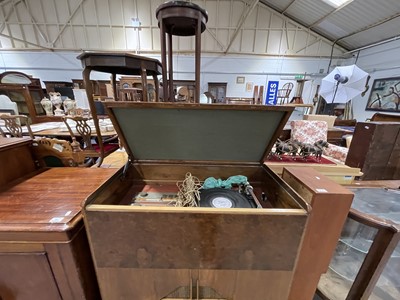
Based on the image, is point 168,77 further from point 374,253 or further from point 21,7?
point 21,7

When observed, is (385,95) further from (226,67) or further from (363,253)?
(363,253)

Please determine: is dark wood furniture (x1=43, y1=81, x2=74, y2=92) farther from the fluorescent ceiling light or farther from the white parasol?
the fluorescent ceiling light

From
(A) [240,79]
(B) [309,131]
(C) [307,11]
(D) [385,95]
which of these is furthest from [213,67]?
(D) [385,95]

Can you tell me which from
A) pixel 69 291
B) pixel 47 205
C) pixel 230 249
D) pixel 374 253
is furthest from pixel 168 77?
pixel 374 253

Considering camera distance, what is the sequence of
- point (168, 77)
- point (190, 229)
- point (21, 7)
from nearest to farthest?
point (190, 229)
point (168, 77)
point (21, 7)

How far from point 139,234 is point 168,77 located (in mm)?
1184

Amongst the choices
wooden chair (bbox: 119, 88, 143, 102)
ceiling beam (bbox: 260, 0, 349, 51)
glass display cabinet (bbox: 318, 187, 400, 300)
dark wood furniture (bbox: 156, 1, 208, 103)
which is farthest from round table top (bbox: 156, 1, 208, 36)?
ceiling beam (bbox: 260, 0, 349, 51)

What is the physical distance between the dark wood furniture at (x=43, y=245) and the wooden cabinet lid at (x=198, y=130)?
1.33 ft

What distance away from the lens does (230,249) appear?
675 mm

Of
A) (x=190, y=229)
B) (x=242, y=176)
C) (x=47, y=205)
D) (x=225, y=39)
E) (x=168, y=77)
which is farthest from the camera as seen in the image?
(x=225, y=39)

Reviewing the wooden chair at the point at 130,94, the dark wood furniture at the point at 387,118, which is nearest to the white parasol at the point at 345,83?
the dark wood furniture at the point at 387,118

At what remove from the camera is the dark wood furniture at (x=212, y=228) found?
63cm

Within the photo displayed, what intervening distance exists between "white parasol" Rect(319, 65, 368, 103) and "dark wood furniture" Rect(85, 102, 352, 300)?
3.83 m

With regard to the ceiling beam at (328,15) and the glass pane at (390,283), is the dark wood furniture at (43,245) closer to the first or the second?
the glass pane at (390,283)
